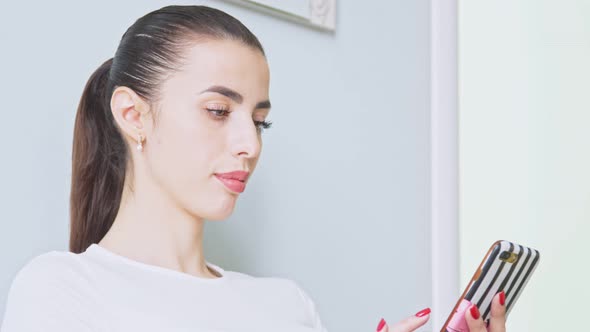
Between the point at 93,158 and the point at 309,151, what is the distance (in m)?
0.45

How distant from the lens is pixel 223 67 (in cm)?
91

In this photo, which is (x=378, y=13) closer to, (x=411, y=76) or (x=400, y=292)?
(x=411, y=76)

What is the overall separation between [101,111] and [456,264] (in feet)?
2.88

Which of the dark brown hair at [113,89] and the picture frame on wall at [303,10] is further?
the picture frame on wall at [303,10]

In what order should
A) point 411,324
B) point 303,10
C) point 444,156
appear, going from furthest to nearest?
1. point 444,156
2. point 303,10
3. point 411,324

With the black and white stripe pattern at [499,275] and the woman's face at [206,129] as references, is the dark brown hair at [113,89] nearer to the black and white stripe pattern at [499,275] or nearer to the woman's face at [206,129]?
the woman's face at [206,129]

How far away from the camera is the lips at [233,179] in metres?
0.91

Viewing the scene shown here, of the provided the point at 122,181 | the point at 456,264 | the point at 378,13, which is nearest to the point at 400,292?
the point at 456,264

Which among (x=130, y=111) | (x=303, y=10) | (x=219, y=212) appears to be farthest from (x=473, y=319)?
(x=303, y=10)

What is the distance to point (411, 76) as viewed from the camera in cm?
156

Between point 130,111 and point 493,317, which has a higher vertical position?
point 130,111

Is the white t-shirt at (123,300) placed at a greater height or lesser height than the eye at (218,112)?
lesser

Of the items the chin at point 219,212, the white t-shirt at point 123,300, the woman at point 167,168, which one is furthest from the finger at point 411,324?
the chin at point 219,212

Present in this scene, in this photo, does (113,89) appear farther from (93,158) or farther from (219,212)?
(219,212)
